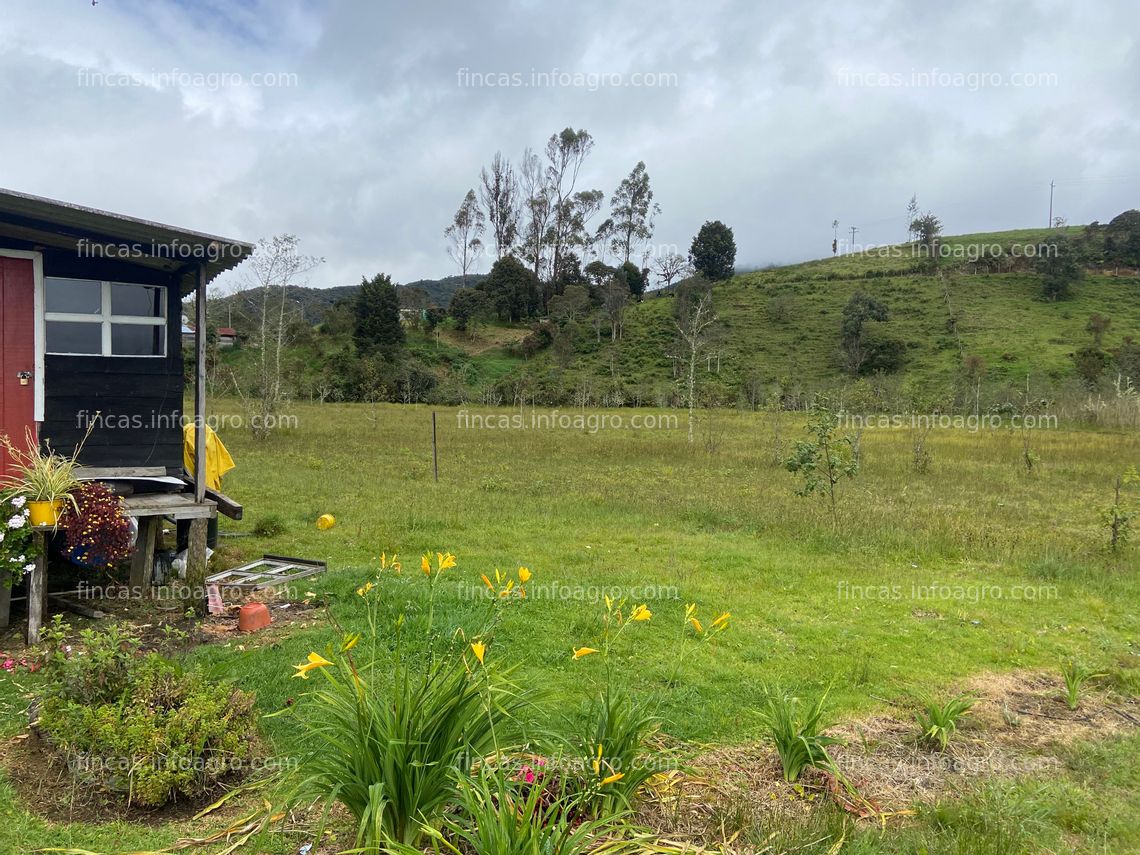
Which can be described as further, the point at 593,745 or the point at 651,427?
the point at 651,427

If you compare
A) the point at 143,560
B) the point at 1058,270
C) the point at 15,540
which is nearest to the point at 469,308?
the point at 1058,270

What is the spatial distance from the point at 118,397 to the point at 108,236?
144 centimetres

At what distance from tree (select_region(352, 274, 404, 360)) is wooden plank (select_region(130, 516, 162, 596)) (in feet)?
136

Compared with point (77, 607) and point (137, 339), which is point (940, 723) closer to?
point (77, 607)

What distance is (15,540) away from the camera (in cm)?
446

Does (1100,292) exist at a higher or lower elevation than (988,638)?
higher

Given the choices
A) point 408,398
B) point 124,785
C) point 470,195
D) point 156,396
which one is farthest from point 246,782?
point 470,195

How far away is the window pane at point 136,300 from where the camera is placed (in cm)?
648

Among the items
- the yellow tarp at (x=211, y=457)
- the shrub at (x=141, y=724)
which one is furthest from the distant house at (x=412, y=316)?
the shrub at (x=141, y=724)

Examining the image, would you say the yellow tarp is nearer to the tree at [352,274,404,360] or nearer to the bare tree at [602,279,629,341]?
the tree at [352,274,404,360]

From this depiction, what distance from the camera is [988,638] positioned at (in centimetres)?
548

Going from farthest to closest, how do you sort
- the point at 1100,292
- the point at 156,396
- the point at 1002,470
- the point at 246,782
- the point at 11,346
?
the point at 1100,292 → the point at 1002,470 → the point at 156,396 → the point at 11,346 → the point at 246,782

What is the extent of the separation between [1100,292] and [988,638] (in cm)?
5968

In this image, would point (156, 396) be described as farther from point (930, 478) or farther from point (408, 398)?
point (408, 398)
